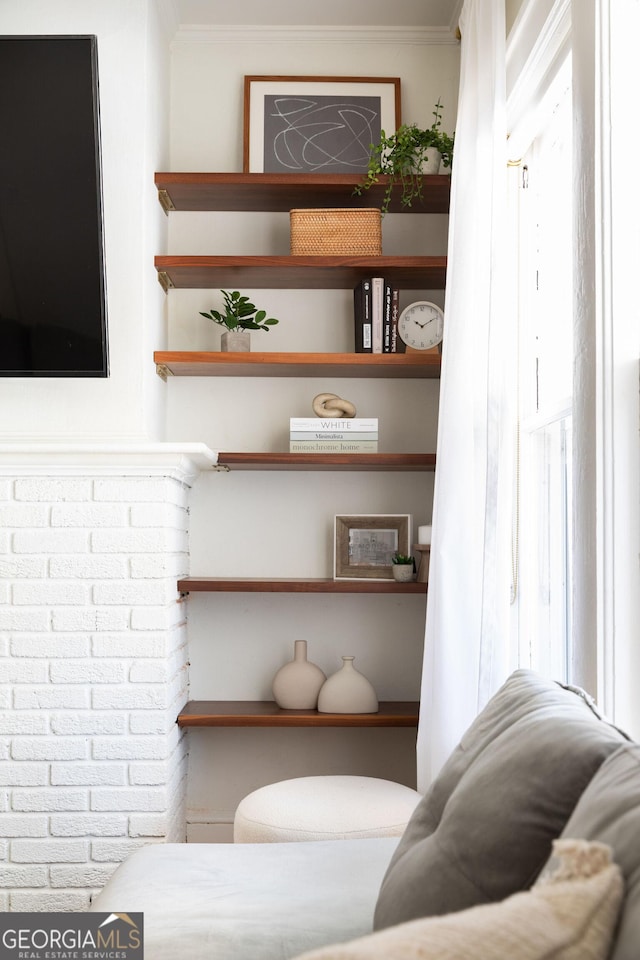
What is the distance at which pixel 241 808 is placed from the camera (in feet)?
7.63

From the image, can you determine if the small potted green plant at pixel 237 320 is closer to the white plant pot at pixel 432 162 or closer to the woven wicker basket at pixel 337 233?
the woven wicker basket at pixel 337 233

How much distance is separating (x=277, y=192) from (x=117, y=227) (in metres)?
0.58

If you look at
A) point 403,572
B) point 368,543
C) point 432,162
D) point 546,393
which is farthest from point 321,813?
point 432,162

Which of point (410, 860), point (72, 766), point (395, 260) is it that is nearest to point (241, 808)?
point (72, 766)

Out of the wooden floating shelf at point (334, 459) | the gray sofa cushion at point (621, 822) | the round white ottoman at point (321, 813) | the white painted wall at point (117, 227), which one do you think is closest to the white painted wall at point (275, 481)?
the wooden floating shelf at point (334, 459)

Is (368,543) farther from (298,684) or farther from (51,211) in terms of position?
(51,211)

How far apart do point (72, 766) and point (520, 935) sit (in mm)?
2268

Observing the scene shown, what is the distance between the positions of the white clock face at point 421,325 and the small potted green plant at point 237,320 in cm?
44

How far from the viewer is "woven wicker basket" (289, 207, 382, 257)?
3.02 metres

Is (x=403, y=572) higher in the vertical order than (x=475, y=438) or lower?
lower

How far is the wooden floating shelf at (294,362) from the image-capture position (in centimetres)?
294

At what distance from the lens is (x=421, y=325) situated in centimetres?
308

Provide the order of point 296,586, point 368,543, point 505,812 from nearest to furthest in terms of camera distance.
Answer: point 505,812, point 296,586, point 368,543

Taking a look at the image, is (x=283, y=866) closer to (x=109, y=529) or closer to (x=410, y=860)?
(x=410, y=860)
